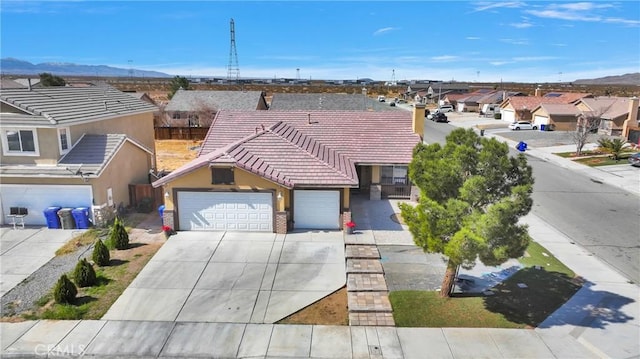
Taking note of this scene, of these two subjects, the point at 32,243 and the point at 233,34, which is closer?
the point at 32,243

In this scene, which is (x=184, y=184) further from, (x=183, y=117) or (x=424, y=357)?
(x=183, y=117)

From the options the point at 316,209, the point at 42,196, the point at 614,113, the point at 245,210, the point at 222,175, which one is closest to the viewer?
the point at 222,175

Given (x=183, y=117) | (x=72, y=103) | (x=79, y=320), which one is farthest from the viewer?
(x=183, y=117)

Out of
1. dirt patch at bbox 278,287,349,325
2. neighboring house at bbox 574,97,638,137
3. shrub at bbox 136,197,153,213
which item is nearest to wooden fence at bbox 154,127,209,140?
shrub at bbox 136,197,153,213

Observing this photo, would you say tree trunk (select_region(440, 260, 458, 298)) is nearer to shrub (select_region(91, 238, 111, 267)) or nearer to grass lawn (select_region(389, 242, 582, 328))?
grass lawn (select_region(389, 242, 582, 328))

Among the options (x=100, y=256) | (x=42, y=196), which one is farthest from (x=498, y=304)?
(x=42, y=196)

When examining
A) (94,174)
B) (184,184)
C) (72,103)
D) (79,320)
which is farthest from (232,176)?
(72,103)

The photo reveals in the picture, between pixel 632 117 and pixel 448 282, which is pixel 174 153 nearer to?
pixel 448 282
